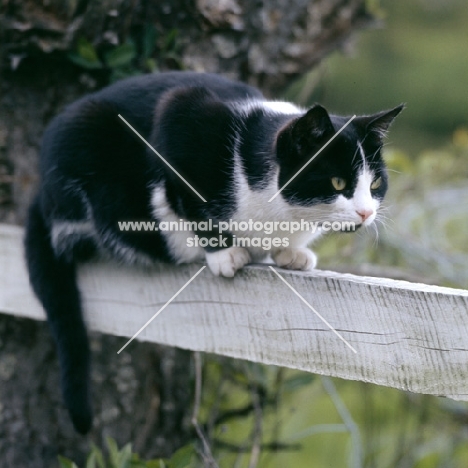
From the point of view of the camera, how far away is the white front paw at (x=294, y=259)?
1.45 m

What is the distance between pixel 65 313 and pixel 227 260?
41cm

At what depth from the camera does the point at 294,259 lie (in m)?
1.46

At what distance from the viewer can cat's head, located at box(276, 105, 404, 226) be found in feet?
4.37

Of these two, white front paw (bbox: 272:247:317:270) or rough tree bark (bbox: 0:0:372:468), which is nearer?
white front paw (bbox: 272:247:317:270)

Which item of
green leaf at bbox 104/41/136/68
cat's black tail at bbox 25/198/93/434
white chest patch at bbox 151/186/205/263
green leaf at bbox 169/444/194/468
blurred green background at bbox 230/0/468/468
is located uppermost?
green leaf at bbox 104/41/136/68

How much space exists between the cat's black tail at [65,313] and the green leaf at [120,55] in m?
0.41

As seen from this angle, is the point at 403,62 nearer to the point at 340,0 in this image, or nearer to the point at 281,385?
the point at 340,0

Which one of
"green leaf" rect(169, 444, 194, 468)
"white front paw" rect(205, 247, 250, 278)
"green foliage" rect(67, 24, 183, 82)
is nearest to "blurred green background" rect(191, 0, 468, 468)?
"white front paw" rect(205, 247, 250, 278)

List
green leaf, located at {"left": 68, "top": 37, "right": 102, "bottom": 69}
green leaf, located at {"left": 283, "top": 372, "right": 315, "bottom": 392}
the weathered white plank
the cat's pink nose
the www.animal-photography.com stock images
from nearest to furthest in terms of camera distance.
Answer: the weathered white plank → the www.animal-photography.com stock images → the cat's pink nose → green leaf, located at {"left": 68, "top": 37, "right": 102, "bottom": 69} → green leaf, located at {"left": 283, "top": 372, "right": 315, "bottom": 392}

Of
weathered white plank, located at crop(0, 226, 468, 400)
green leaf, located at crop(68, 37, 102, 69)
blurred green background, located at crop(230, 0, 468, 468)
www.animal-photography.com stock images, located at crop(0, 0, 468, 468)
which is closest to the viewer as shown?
weathered white plank, located at crop(0, 226, 468, 400)

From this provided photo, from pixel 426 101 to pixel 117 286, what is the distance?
3401 millimetres

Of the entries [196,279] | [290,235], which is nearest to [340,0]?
[290,235]

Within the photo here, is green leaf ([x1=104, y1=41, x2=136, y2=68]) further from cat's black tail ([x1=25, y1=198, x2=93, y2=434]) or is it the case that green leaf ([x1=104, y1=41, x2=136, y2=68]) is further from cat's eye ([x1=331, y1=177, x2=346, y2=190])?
cat's eye ([x1=331, y1=177, x2=346, y2=190])

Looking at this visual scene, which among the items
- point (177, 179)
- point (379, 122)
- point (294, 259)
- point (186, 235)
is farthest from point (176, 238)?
point (379, 122)
